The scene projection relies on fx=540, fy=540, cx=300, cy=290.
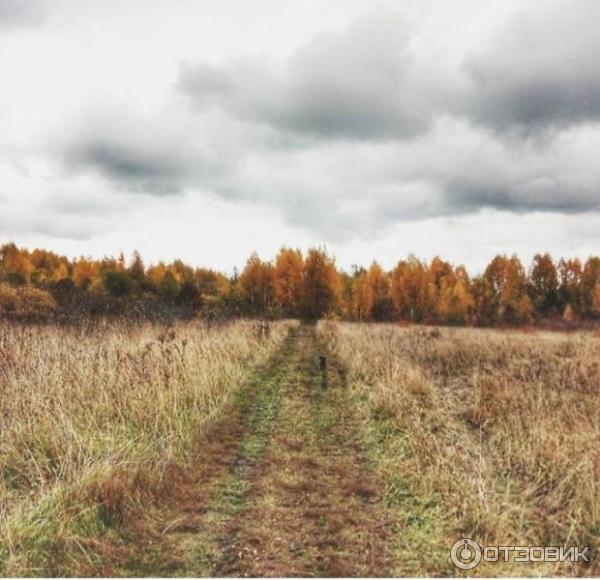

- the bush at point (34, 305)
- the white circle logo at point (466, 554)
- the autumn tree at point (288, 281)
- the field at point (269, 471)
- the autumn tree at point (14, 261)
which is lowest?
the white circle logo at point (466, 554)

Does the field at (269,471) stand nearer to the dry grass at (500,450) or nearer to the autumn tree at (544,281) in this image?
the dry grass at (500,450)

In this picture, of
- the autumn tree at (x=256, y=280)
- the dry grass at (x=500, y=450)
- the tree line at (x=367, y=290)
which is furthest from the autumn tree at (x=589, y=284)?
the dry grass at (x=500, y=450)

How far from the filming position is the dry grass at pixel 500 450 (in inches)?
192

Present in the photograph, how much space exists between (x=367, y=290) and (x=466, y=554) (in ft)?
205

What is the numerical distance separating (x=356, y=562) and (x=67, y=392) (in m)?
4.97

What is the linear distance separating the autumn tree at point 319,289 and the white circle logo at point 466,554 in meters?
47.0

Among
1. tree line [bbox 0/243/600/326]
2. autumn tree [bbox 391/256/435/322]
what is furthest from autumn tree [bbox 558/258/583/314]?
autumn tree [bbox 391/256/435/322]

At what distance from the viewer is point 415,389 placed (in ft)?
33.9

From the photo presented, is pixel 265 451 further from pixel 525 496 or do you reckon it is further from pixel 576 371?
pixel 576 371

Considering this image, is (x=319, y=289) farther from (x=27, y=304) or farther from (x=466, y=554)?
(x=466, y=554)

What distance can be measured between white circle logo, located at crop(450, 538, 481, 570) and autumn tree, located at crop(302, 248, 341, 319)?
47.0m

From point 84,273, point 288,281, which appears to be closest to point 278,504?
point 288,281

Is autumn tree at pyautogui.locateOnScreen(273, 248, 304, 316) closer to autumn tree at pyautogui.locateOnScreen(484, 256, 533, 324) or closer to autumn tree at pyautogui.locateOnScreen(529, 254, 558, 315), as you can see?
autumn tree at pyautogui.locateOnScreen(484, 256, 533, 324)

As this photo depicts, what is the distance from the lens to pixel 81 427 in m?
6.76
